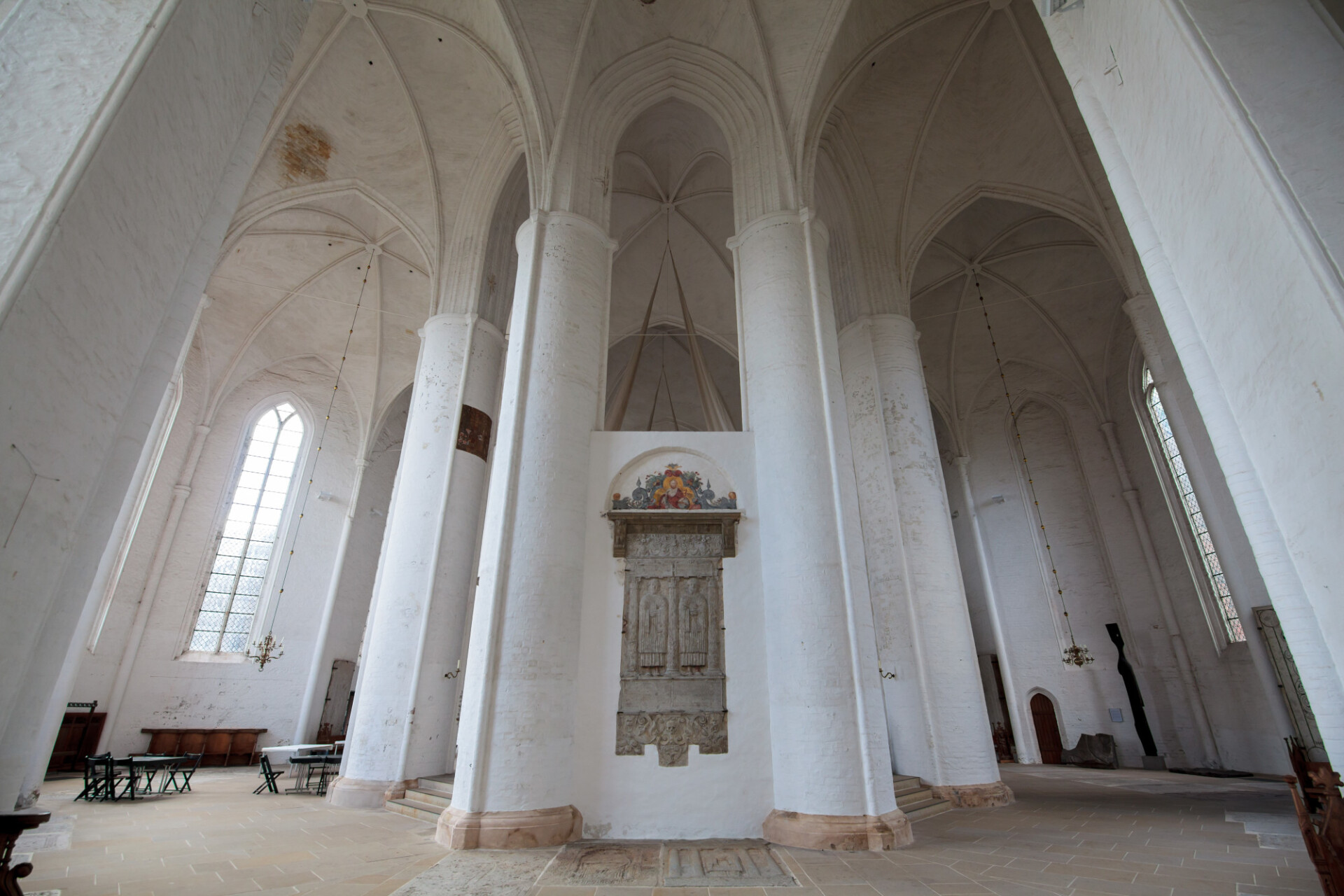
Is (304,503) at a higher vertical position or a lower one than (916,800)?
higher

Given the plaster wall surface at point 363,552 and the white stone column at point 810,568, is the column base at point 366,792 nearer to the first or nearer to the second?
the white stone column at point 810,568

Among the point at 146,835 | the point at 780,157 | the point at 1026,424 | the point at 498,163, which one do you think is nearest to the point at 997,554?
the point at 1026,424

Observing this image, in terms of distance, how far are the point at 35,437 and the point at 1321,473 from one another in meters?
4.92

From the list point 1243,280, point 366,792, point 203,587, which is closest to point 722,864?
point 1243,280

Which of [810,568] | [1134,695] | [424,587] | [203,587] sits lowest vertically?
[1134,695]

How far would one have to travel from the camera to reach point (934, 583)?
934 centimetres

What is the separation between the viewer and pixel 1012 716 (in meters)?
15.3

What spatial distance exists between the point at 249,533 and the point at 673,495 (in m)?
12.8

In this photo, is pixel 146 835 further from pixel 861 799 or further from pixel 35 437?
pixel 861 799

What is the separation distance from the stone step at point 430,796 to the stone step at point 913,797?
5479 millimetres

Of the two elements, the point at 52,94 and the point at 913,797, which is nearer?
the point at 52,94

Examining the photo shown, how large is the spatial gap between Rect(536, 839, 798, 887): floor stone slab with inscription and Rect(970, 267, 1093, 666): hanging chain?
38.3 ft

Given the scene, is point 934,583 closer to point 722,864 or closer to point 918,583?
point 918,583

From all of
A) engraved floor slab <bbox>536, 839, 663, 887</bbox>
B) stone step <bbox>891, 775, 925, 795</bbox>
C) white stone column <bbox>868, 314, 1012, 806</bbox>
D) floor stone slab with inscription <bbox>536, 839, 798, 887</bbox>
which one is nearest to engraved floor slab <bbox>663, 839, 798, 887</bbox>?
floor stone slab with inscription <bbox>536, 839, 798, 887</bbox>
